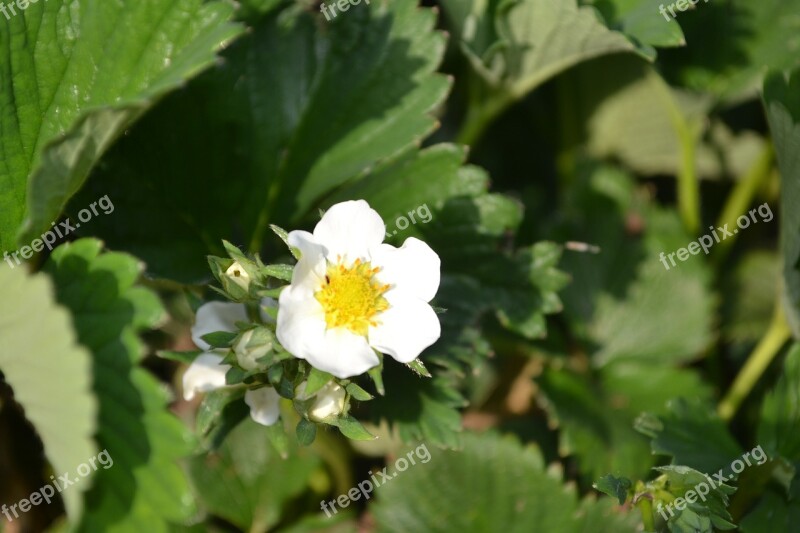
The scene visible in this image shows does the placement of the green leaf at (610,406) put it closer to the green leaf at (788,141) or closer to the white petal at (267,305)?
the green leaf at (788,141)

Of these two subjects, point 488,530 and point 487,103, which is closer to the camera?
point 488,530

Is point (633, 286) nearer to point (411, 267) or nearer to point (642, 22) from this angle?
point (642, 22)

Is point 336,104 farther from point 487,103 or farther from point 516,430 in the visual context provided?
point 516,430

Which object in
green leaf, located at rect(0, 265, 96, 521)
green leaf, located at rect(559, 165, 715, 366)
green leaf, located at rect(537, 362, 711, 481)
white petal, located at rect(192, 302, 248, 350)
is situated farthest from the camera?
green leaf, located at rect(559, 165, 715, 366)

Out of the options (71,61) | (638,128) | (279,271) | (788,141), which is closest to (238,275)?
(279,271)

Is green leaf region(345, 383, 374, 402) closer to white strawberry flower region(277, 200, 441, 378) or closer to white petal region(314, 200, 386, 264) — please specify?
white strawberry flower region(277, 200, 441, 378)

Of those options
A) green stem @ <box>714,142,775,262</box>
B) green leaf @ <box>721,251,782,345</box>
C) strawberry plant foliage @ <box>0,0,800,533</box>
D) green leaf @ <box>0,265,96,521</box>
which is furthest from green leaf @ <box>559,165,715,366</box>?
green leaf @ <box>0,265,96,521</box>

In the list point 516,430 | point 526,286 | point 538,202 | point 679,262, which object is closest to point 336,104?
point 526,286
